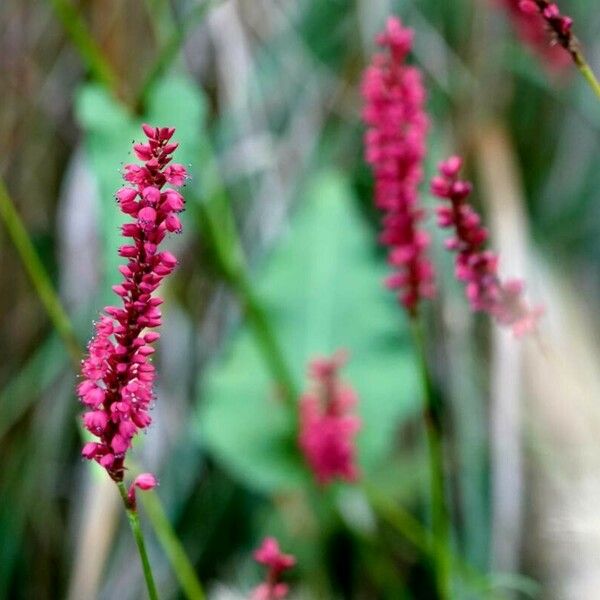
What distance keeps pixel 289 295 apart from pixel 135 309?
0.96m

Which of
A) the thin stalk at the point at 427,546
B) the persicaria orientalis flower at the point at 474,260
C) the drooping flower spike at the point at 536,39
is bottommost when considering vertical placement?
the thin stalk at the point at 427,546

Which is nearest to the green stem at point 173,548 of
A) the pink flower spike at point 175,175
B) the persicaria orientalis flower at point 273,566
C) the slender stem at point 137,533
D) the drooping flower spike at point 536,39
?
the persicaria orientalis flower at point 273,566

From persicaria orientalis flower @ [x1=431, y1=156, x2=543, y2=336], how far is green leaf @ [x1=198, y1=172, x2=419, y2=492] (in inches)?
24.8

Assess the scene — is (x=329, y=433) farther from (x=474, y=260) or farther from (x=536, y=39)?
(x=536, y=39)

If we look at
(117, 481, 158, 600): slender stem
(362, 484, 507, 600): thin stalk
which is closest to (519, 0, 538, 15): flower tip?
(117, 481, 158, 600): slender stem

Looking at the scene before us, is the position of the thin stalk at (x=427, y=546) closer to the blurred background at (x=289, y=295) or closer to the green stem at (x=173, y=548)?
the blurred background at (x=289, y=295)

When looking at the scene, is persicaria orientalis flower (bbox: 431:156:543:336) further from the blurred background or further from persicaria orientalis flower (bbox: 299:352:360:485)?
the blurred background

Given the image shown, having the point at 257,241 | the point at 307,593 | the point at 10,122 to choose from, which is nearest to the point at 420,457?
the point at 307,593

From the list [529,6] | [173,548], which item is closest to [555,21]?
[529,6]

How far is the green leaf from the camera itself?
4.08 ft

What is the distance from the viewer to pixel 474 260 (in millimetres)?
574

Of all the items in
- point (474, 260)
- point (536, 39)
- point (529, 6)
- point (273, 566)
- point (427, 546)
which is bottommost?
point (427, 546)

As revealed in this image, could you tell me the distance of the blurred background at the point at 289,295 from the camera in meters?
1.26

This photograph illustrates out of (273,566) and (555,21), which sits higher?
(555,21)
